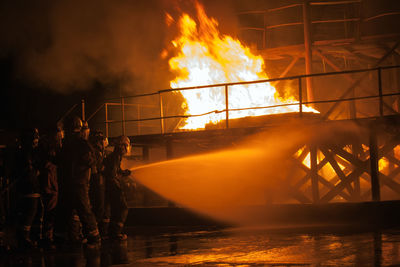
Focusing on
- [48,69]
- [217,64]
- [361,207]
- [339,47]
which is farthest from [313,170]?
[48,69]

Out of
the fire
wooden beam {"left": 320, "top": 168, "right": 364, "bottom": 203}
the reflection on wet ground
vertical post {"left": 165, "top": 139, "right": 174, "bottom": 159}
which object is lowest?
the reflection on wet ground

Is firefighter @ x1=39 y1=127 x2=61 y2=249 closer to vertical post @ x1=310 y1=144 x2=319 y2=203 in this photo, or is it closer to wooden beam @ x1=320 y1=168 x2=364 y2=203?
wooden beam @ x1=320 y1=168 x2=364 y2=203

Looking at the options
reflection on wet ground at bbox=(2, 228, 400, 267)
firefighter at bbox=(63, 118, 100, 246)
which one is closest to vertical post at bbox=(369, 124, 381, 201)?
reflection on wet ground at bbox=(2, 228, 400, 267)

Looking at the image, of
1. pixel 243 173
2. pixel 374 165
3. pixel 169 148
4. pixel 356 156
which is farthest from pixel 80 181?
pixel 356 156

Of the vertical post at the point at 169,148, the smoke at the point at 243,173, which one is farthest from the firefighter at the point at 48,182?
the vertical post at the point at 169,148

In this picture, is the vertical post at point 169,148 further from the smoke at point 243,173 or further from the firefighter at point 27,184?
the firefighter at point 27,184

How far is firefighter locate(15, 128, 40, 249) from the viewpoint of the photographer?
9.79m

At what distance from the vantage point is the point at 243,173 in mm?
16891

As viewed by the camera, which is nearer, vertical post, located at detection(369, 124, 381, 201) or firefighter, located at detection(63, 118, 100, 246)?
firefighter, located at detection(63, 118, 100, 246)

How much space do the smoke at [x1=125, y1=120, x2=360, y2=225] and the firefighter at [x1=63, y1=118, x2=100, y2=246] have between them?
558 cm

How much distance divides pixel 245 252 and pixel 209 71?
428 inches

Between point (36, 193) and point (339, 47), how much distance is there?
1314cm

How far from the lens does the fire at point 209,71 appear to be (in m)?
18.0

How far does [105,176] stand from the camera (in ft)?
35.3
